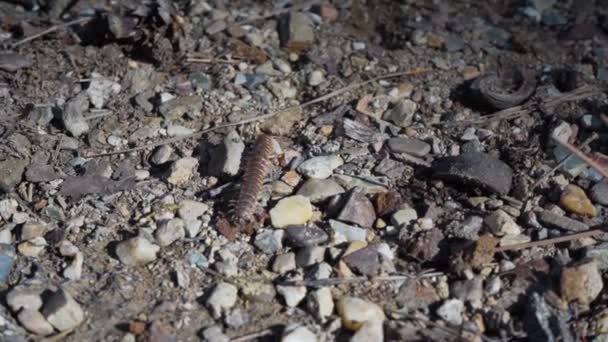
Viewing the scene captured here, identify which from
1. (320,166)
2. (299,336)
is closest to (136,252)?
(299,336)

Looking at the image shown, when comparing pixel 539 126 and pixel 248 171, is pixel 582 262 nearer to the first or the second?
pixel 539 126

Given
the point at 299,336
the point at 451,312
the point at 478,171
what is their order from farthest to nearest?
the point at 478,171, the point at 451,312, the point at 299,336

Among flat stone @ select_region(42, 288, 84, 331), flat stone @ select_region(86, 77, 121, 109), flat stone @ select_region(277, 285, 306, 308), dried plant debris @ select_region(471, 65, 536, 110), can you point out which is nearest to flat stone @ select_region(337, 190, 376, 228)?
flat stone @ select_region(277, 285, 306, 308)

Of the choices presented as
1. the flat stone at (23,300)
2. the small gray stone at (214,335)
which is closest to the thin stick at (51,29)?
the flat stone at (23,300)

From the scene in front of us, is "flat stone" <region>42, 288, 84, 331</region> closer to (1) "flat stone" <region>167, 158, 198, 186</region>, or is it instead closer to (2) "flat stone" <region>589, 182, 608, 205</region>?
(1) "flat stone" <region>167, 158, 198, 186</region>

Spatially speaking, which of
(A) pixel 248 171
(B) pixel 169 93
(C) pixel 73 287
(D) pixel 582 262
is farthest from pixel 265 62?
(D) pixel 582 262

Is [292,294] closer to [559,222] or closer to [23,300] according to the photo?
[23,300]
